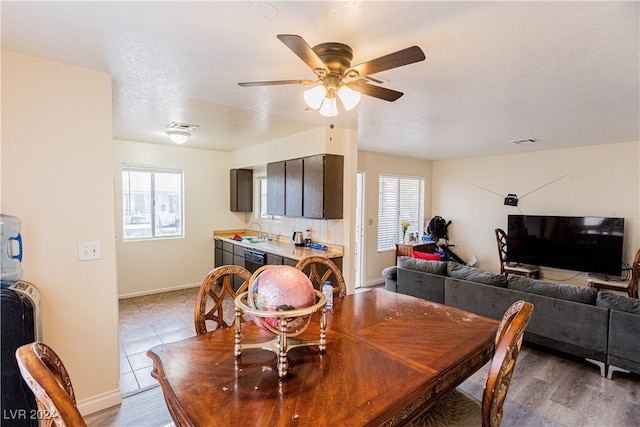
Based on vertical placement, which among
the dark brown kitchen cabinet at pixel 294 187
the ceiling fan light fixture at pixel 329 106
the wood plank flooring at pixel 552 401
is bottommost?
the wood plank flooring at pixel 552 401

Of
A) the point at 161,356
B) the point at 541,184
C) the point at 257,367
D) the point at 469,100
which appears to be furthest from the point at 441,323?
the point at 541,184

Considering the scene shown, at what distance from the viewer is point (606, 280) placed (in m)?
4.37

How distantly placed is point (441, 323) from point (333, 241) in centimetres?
233

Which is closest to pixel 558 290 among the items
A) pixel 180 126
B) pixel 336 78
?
pixel 336 78

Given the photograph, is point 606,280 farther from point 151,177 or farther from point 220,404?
point 151,177

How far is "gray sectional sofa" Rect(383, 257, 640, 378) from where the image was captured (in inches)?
99.3

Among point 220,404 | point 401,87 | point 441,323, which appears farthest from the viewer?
point 401,87

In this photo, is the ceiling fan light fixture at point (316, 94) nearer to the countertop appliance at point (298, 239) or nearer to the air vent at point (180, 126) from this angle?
the air vent at point (180, 126)

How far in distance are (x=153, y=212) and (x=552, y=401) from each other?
5424 mm

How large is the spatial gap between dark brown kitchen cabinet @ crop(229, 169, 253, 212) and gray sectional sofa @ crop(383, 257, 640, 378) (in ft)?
11.2

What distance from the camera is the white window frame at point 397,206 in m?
5.93

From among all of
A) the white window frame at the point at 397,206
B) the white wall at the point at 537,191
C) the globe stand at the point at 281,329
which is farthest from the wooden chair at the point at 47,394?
the white wall at the point at 537,191

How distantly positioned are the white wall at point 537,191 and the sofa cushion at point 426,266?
2825mm

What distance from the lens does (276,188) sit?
15.0 ft
